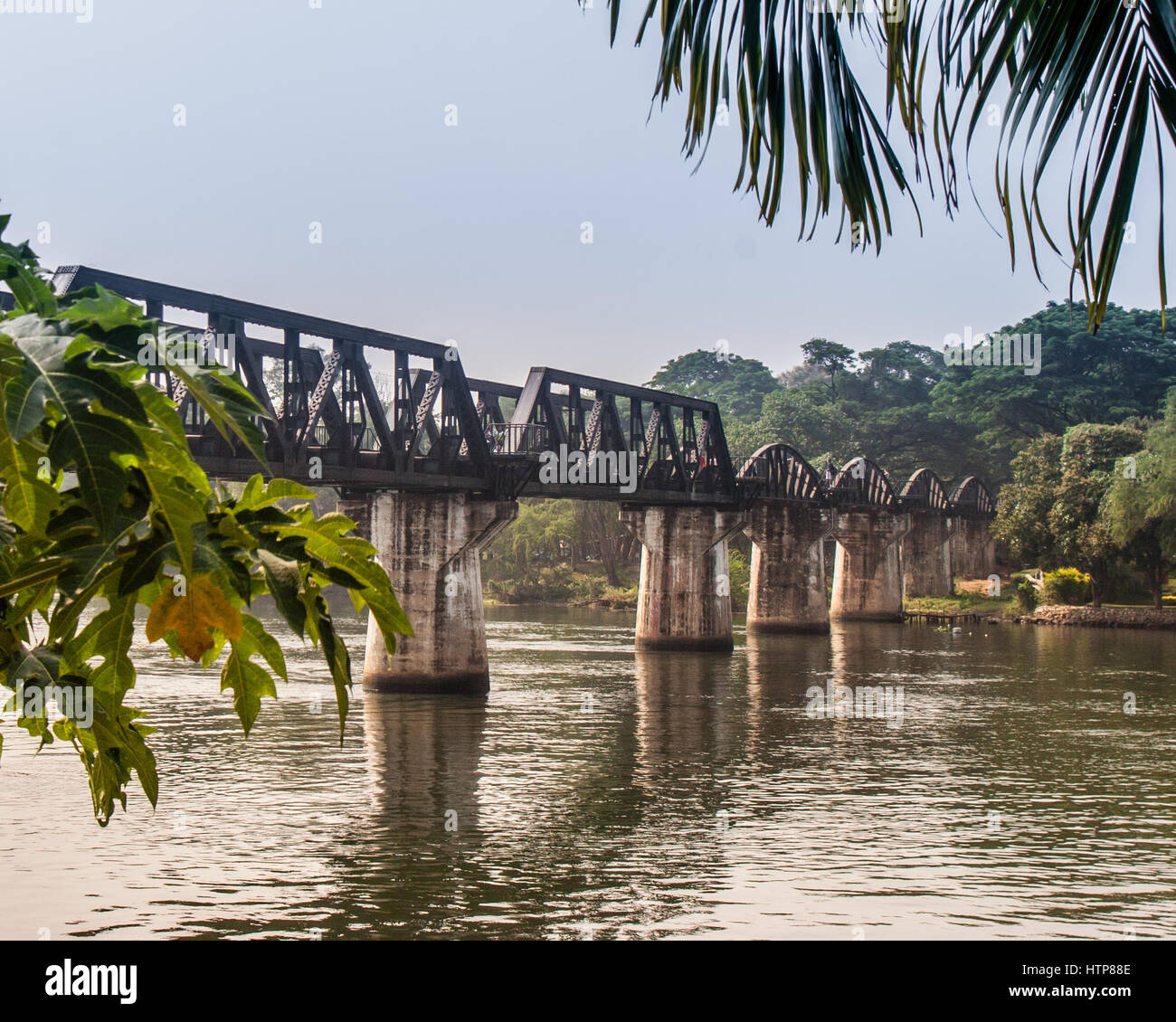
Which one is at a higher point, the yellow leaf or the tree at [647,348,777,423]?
the tree at [647,348,777,423]

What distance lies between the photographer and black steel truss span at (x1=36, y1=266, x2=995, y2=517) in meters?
33.7

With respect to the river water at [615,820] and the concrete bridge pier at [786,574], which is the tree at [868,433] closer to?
the concrete bridge pier at [786,574]

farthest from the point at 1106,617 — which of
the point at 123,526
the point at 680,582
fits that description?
the point at 123,526

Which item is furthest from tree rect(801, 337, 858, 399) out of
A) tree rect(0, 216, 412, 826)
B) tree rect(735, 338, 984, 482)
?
tree rect(0, 216, 412, 826)

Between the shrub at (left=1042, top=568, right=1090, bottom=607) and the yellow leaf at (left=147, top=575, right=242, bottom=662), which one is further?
the shrub at (left=1042, top=568, right=1090, bottom=607)

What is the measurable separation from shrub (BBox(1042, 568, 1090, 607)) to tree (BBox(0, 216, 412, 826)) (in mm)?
86682

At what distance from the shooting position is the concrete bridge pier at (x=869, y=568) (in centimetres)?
8900

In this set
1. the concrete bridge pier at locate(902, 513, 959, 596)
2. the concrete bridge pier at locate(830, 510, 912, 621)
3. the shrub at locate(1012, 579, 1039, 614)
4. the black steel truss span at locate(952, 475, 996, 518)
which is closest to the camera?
the shrub at locate(1012, 579, 1039, 614)

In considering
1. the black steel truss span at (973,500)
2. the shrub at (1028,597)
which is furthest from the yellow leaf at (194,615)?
the black steel truss span at (973,500)

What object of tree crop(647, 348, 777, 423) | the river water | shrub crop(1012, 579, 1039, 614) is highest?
tree crop(647, 348, 777, 423)

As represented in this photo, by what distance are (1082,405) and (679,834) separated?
93295mm

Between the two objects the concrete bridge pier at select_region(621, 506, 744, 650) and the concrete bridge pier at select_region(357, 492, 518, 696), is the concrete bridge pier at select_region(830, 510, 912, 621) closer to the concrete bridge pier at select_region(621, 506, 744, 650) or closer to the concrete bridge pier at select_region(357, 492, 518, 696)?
the concrete bridge pier at select_region(621, 506, 744, 650)
